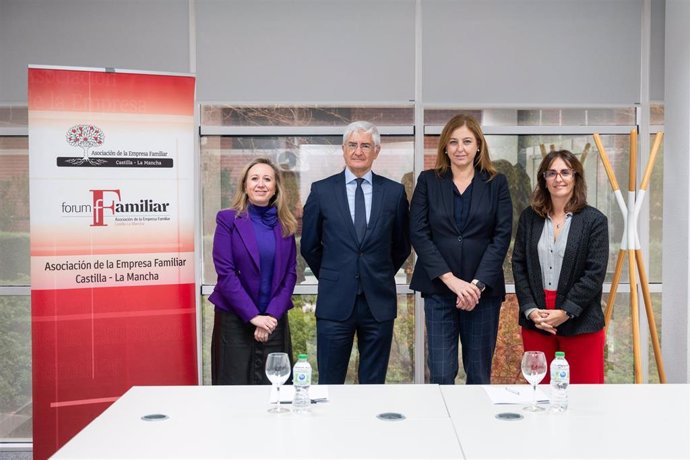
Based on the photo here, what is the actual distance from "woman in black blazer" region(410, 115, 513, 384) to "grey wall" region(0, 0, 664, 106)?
1.06 meters

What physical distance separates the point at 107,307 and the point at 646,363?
3.57 meters

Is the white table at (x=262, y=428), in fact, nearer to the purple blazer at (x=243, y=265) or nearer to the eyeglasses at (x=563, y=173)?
the purple blazer at (x=243, y=265)

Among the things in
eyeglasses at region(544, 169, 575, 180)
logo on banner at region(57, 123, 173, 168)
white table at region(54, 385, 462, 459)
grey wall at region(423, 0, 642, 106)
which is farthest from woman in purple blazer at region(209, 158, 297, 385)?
grey wall at region(423, 0, 642, 106)

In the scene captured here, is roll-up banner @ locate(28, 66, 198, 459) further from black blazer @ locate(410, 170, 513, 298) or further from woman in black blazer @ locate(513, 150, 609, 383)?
woman in black blazer @ locate(513, 150, 609, 383)

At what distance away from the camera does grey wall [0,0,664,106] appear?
4.73 meters

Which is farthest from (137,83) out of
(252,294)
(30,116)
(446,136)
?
(446,136)

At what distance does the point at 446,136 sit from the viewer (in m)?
3.93

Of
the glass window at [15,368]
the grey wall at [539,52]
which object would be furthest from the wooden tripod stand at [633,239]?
the glass window at [15,368]

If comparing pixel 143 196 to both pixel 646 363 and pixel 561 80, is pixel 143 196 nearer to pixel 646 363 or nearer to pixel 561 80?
pixel 561 80

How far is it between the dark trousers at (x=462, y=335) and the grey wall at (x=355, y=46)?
1.59 meters

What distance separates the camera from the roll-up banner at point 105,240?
397 cm

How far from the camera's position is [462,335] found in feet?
12.7

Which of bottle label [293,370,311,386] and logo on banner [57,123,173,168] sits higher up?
logo on banner [57,123,173,168]

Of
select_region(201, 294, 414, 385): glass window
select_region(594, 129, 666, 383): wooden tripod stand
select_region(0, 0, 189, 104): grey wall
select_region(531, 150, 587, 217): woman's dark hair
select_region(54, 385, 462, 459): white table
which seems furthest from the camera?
select_region(201, 294, 414, 385): glass window
